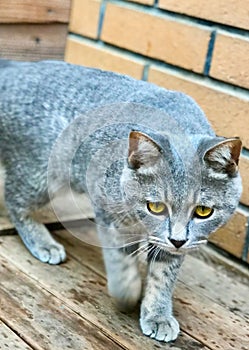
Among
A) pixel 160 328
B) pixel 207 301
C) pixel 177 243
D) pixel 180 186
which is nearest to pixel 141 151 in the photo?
pixel 180 186

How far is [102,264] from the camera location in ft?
6.48

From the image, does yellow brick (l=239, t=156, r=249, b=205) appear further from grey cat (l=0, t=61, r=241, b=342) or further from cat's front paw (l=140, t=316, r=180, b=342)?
cat's front paw (l=140, t=316, r=180, b=342)

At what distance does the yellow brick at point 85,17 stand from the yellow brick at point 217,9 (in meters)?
0.35

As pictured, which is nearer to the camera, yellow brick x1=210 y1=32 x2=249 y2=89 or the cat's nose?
the cat's nose

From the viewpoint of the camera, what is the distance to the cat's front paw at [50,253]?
1.92 metres

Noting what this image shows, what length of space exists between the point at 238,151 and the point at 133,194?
272 millimetres

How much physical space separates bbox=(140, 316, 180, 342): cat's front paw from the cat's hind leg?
1.34 ft

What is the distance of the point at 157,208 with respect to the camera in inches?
59.7

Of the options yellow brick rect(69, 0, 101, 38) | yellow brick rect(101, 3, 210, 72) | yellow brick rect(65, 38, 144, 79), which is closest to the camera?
yellow brick rect(101, 3, 210, 72)

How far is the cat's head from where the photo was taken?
58.3 inches

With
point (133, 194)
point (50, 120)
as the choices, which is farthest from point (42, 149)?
point (133, 194)

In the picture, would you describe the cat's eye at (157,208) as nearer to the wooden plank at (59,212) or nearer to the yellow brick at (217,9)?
the wooden plank at (59,212)

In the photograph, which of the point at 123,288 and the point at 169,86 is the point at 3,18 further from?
the point at 123,288

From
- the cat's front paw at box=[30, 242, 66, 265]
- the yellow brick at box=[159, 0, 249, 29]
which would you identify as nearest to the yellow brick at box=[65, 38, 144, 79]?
the yellow brick at box=[159, 0, 249, 29]
